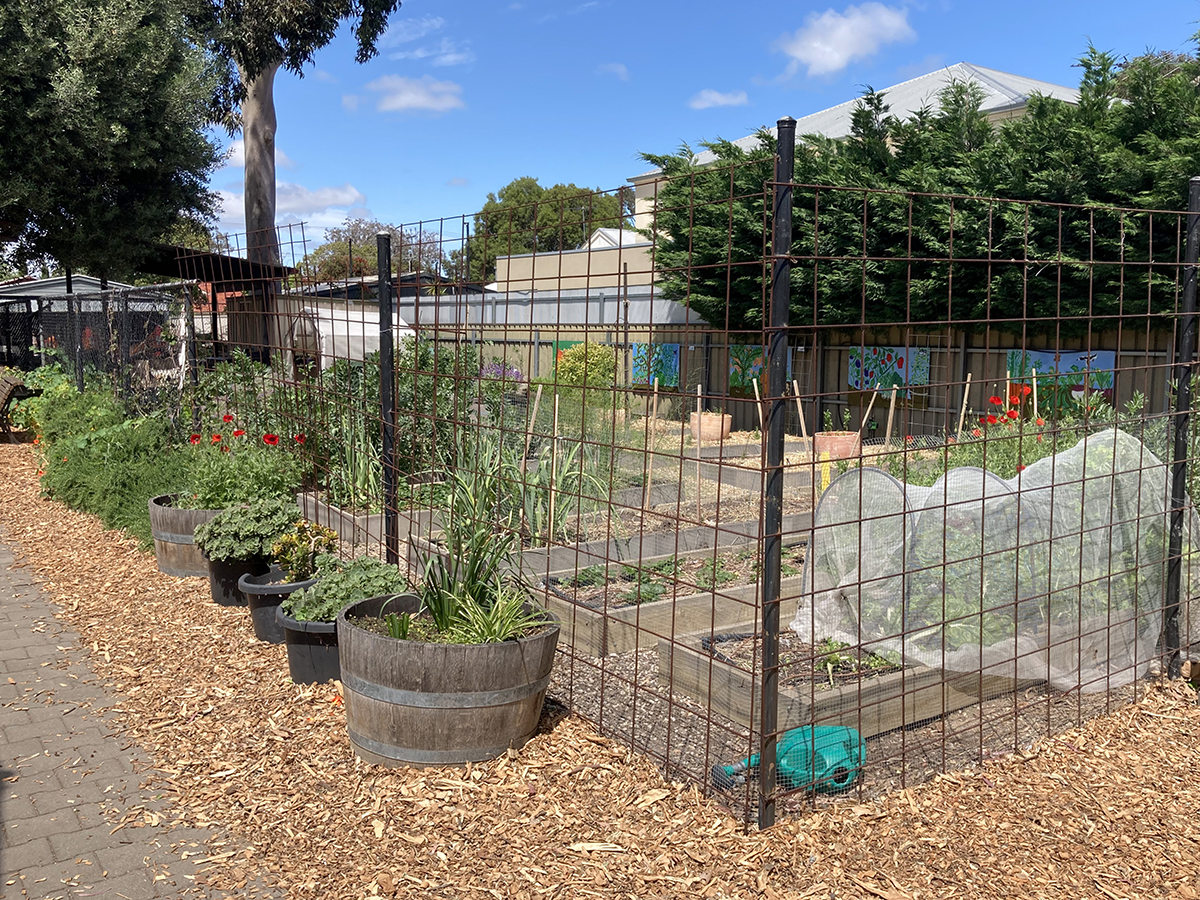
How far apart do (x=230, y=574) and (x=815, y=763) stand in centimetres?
366

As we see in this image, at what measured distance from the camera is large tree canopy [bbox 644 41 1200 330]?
11.9 m

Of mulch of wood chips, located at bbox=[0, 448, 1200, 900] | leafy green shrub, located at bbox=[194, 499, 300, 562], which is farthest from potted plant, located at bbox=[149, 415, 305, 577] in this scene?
mulch of wood chips, located at bbox=[0, 448, 1200, 900]

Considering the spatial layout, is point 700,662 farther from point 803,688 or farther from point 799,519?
point 799,519

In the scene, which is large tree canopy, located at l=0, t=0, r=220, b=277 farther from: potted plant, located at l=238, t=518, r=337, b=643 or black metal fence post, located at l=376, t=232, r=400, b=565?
potted plant, located at l=238, t=518, r=337, b=643

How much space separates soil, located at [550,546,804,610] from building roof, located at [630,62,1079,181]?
561 inches

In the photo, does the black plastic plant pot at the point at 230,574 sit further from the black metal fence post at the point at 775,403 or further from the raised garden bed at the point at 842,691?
the black metal fence post at the point at 775,403

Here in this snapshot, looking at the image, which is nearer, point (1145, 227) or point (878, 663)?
point (878, 663)

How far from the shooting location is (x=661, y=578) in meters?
5.79

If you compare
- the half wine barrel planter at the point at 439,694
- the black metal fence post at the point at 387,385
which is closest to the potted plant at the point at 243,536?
the black metal fence post at the point at 387,385

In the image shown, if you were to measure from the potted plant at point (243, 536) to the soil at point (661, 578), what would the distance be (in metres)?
1.60

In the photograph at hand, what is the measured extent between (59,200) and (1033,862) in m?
15.8

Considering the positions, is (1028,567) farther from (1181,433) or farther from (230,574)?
(230,574)

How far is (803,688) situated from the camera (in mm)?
4172

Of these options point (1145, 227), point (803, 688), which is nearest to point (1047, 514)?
point (803, 688)
